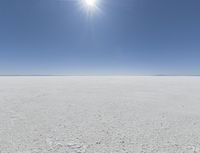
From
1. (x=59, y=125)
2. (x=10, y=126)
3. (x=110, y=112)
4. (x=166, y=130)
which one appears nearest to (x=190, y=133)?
(x=166, y=130)

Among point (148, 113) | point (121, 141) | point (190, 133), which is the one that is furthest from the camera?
point (148, 113)

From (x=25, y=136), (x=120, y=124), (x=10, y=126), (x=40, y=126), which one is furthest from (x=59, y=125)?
(x=120, y=124)

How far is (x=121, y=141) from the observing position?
3631 millimetres

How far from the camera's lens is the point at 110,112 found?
6047 mm

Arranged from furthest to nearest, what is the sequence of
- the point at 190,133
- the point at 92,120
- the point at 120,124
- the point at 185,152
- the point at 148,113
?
1. the point at 148,113
2. the point at 92,120
3. the point at 120,124
4. the point at 190,133
5. the point at 185,152

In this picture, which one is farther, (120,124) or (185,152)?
(120,124)

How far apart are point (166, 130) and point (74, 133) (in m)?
2.48

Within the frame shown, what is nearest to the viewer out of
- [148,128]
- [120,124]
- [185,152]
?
[185,152]

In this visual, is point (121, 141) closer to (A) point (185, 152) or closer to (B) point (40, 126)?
(A) point (185, 152)

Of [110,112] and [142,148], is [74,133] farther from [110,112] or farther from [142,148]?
[110,112]

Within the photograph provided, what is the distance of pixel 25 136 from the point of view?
12.6 feet

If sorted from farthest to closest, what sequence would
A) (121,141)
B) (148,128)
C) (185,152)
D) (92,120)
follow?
(92,120) < (148,128) < (121,141) < (185,152)

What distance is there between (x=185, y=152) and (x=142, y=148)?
83 centimetres

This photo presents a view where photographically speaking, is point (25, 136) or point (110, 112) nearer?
point (25, 136)
